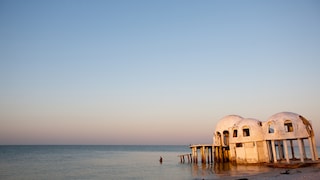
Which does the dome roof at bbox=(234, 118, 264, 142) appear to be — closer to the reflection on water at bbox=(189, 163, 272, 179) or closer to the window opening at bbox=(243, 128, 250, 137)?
the window opening at bbox=(243, 128, 250, 137)

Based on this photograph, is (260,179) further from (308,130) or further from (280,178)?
(308,130)

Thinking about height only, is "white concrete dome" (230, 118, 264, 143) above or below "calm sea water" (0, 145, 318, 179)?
above

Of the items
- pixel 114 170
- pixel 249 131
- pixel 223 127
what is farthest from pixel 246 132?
pixel 114 170

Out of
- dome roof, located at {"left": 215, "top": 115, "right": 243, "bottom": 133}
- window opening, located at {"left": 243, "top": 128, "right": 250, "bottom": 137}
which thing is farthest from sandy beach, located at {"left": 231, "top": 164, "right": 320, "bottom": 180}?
dome roof, located at {"left": 215, "top": 115, "right": 243, "bottom": 133}

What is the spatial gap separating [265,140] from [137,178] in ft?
57.9

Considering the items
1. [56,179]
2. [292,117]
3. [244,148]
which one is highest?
[292,117]

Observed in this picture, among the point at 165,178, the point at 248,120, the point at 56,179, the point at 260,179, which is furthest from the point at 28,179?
the point at 248,120

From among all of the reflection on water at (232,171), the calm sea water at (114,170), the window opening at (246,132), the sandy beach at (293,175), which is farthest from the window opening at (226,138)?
the sandy beach at (293,175)

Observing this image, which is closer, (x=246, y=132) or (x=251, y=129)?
(x=251, y=129)

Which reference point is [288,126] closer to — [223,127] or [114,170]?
[223,127]

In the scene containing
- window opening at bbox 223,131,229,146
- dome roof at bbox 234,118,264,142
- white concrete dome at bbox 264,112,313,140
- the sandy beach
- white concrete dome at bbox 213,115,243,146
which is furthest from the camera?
window opening at bbox 223,131,229,146

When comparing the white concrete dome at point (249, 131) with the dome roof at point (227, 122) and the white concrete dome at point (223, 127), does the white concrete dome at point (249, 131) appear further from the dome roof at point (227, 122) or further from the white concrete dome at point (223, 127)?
the white concrete dome at point (223, 127)

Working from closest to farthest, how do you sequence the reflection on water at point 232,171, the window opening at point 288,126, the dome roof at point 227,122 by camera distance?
the reflection on water at point 232,171 → the window opening at point 288,126 → the dome roof at point 227,122

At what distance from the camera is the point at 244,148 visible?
133 ft
